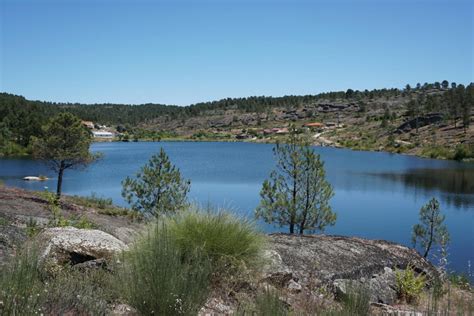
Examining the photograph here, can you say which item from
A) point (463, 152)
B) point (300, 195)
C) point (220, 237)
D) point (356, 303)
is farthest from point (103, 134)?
point (356, 303)

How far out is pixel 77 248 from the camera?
23.3 feet

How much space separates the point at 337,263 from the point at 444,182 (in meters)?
53.0

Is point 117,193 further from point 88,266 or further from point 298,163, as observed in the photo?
point 88,266

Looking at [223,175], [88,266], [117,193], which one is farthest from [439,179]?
[88,266]

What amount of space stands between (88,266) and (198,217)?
1653 mm

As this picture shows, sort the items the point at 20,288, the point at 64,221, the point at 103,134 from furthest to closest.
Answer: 1. the point at 103,134
2. the point at 64,221
3. the point at 20,288

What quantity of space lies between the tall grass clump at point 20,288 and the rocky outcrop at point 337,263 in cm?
330

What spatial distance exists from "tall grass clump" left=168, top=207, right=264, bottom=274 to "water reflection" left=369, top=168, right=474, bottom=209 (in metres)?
38.8

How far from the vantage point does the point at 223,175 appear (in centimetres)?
6006

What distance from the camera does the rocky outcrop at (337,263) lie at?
7.63 m

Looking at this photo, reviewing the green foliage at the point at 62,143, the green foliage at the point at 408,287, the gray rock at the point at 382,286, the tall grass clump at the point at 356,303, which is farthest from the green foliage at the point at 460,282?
the green foliage at the point at 62,143

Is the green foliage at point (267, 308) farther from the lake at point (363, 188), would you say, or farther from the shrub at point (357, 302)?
the lake at point (363, 188)

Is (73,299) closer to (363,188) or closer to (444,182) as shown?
(363,188)

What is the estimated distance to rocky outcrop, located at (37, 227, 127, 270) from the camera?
6793 mm
